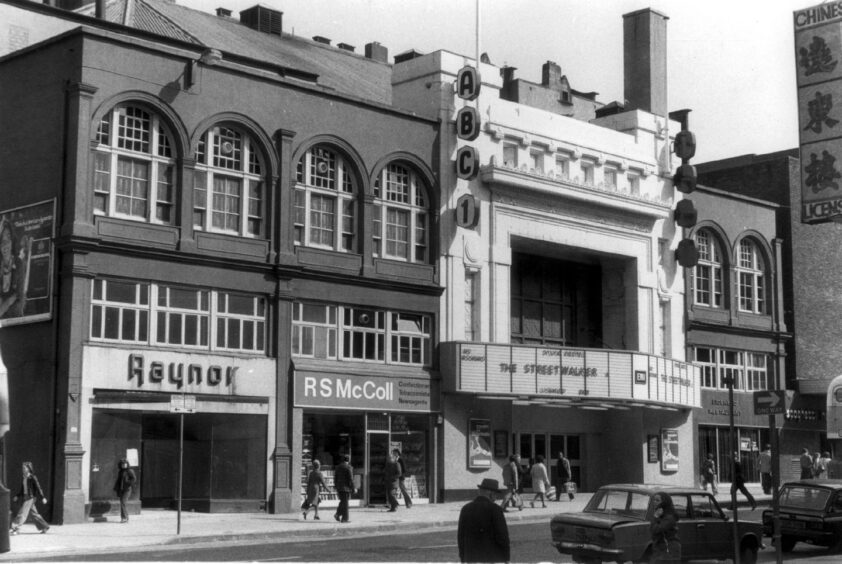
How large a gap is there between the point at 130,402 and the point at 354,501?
27.2ft

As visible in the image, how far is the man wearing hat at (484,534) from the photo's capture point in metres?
12.9

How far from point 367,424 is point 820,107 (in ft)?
71.1

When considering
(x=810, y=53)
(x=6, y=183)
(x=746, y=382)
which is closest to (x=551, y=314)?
(x=746, y=382)

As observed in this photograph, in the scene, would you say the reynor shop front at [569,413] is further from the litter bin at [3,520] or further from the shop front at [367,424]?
the litter bin at [3,520]

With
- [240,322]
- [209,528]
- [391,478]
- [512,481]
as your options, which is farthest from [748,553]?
[240,322]

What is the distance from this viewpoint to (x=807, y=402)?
55.3 m

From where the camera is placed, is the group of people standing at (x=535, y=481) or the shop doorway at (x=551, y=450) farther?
the shop doorway at (x=551, y=450)

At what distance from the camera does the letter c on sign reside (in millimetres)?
40250

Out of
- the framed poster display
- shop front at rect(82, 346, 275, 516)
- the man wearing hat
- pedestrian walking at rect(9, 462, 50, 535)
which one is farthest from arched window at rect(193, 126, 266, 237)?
the man wearing hat

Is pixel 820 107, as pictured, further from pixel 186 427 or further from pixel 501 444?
pixel 501 444

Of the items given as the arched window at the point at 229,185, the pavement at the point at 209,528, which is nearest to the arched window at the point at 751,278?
the pavement at the point at 209,528

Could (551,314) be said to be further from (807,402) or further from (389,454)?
(807,402)

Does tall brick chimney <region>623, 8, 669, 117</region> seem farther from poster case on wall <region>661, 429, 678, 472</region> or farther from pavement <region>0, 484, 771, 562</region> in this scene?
pavement <region>0, 484, 771, 562</region>

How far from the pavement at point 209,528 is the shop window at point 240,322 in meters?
4.71
